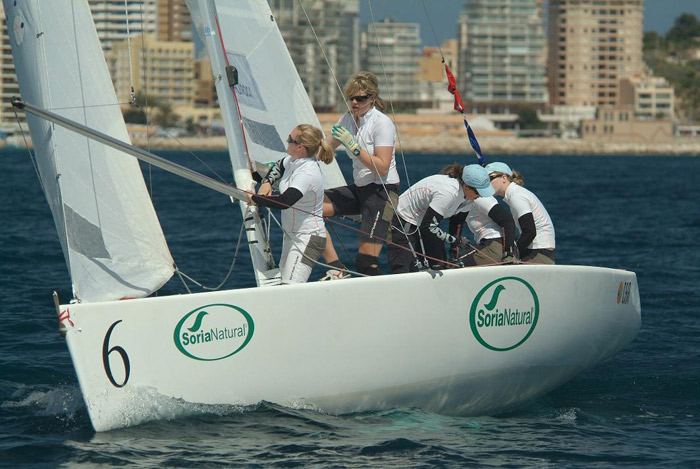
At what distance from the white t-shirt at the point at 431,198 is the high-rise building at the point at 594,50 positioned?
140230 mm

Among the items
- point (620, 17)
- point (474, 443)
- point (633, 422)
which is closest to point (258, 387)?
point (474, 443)

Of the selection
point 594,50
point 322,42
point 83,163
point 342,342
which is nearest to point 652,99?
point 594,50

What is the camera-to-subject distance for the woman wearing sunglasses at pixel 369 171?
23.9 feet

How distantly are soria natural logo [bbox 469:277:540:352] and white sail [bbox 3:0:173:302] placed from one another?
1.88 metres

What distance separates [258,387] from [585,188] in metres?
34.0

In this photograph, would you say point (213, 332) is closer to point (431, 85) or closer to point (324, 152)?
point (324, 152)

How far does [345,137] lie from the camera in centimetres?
685

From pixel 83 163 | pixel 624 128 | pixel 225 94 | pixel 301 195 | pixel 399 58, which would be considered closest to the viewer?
pixel 83 163

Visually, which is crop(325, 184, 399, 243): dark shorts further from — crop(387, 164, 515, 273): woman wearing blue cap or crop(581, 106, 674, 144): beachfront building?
crop(581, 106, 674, 144): beachfront building

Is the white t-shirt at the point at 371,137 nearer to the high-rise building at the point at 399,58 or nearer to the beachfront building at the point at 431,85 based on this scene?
the beachfront building at the point at 431,85

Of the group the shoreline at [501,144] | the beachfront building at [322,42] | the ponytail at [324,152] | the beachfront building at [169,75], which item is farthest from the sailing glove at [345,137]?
the beachfront building at [322,42]

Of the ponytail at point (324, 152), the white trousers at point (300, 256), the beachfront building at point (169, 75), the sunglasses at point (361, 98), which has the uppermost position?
the beachfront building at point (169, 75)

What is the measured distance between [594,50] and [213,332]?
489 feet

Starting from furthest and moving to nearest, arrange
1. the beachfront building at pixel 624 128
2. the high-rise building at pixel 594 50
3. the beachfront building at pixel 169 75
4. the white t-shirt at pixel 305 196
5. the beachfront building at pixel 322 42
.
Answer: the high-rise building at pixel 594 50, the beachfront building at pixel 322 42, the beachfront building at pixel 169 75, the beachfront building at pixel 624 128, the white t-shirt at pixel 305 196
